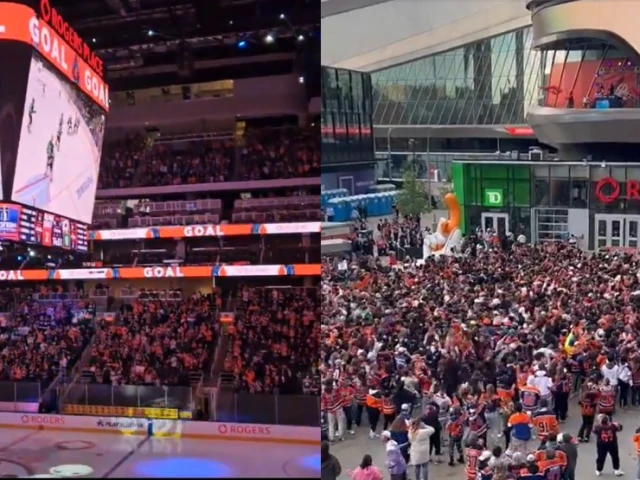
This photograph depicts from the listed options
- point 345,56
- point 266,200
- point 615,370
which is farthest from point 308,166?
point 615,370

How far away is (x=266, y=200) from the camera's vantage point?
528cm

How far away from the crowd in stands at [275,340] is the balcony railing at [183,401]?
0.16 metres

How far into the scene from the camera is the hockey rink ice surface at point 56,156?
11.8ft

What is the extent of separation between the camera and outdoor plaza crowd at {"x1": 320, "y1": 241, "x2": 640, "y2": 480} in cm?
283

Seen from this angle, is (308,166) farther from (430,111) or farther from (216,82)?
(430,111)

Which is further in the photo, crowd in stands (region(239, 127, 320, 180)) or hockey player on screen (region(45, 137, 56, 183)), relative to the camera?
crowd in stands (region(239, 127, 320, 180))

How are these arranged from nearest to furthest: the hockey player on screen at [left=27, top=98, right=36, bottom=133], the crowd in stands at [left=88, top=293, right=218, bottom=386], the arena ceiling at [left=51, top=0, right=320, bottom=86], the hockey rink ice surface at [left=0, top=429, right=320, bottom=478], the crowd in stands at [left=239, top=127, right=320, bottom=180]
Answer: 1. the hockey player on screen at [left=27, top=98, right=36, bottom=133]
2. the hockey rink ice surface at [left=0, top=429, right=320, bottom=478]
3. the arena ceiling at [left=51, top=0, right=320, bottom=86]
4. the crowd in stands at [left=88, top=293, right=218, bottom=386]
5. the crowd in stands at [left=239, top=127, right=320, bottom=180]

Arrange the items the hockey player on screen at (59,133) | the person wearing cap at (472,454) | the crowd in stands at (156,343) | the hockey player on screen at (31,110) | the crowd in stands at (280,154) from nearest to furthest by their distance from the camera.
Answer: the person wearing cap at (472,454) → the hockey player on screen at (31,110) → the hockey player on screen at (59,133) → the crowd in stands at (156,343) → the crowd in stands at (280,154)

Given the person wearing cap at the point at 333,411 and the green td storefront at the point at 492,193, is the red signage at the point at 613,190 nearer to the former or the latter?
the green td storefront at the point at 492,193

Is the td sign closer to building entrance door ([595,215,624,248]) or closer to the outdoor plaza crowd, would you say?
the outdoor plaza crowd

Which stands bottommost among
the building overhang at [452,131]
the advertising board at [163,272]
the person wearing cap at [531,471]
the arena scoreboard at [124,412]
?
the arena scoreboard at [124,412]

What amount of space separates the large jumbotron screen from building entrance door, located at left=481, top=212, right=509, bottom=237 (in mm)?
2038

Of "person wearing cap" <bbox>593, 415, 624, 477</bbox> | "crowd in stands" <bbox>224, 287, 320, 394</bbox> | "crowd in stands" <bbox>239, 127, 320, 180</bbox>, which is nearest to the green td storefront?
"person wearing cap" <bbox>593, 415, 624, 477</bbox>

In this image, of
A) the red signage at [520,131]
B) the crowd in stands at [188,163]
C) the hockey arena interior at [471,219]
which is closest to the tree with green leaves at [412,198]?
the hockey arena interior at [471,219]
